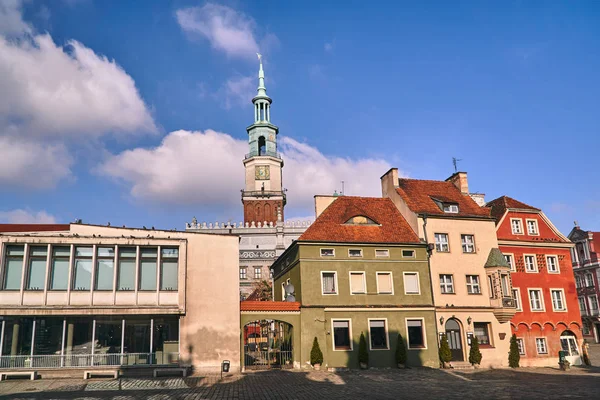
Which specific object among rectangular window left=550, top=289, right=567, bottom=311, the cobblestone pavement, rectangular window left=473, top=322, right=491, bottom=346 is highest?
rectangular window left=550, top=289, right=567, bottom=311

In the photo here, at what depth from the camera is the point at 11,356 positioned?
27641 mm

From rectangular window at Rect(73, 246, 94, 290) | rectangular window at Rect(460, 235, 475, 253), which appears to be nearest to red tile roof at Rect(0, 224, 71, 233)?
rectangular window at Rect(73, 246, 94, 290)

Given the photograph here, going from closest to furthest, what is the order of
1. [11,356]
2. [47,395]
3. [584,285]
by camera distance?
[47,395]
[11,356]
[584,285]

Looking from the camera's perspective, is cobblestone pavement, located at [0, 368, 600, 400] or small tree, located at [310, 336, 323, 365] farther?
small tree, located at [310, 336, 323, 365]

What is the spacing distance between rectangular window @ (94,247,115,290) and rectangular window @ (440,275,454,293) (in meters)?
21.0

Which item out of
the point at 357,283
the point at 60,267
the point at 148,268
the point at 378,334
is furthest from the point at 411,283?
the point at 60,267

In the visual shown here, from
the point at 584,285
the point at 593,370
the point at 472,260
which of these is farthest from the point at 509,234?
the point at 584,285

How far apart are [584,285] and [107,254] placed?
6045 cm

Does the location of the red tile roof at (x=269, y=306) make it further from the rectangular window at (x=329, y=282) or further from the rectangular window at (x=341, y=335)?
the rectangular window at (x=341, y=335)

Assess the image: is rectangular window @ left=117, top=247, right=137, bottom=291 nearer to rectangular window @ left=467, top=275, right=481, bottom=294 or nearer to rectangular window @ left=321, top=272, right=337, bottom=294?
rectangular window @ left=321, top=272, right=337, bottom=294

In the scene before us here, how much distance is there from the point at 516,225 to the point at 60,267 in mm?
31500

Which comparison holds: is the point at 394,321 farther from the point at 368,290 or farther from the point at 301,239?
the point at 301,239

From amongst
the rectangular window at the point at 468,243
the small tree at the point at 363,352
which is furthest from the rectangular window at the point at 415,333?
the rectangular window at the point at 468,243

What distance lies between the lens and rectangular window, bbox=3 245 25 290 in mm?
28562
